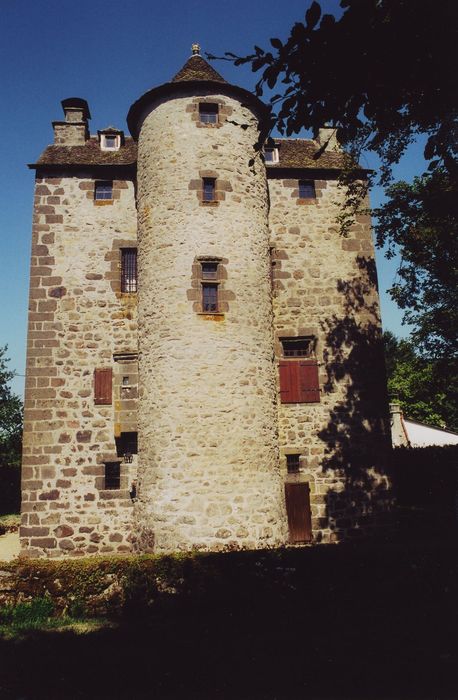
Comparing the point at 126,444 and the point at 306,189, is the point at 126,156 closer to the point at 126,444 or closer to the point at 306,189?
the point at 306,189

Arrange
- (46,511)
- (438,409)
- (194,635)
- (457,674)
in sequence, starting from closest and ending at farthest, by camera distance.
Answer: (457,674), (194,635), (46,511), (438,409)

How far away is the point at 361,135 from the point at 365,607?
12.8m

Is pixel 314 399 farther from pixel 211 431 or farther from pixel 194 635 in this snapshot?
pixel 194 635

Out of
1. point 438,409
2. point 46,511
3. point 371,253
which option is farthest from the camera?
point 438,409

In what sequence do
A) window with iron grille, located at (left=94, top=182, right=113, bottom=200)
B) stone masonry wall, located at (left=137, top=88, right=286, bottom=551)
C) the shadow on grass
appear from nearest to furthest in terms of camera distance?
1. the shadow on grass
2. stone masonry wall, located at (left=137, top=88, right=286, bottom=551)
3. window with iron grille, located at (left=94, top=182, right=113, bottom=200)

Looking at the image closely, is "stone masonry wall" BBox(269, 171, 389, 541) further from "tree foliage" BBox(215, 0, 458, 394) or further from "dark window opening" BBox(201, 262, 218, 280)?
"tree foliage" BBox(215, 0, 458, 394)

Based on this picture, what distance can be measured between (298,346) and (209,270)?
403 centimetres

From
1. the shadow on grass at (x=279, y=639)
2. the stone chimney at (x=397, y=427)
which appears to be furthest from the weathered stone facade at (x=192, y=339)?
the stone chimney at (x=397, y=427)

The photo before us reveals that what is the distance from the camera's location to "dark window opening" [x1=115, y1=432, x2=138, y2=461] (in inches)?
569

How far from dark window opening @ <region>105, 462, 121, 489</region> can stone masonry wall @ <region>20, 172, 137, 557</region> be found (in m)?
0.18

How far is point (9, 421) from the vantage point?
37.7m

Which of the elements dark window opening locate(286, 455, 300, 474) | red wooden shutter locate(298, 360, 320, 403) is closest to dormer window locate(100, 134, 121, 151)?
red wooden shutter locate(298, 360, 320, 403)

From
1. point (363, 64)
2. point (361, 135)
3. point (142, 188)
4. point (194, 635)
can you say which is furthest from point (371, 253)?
point (194, 635)

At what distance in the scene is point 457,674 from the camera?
5941mm
